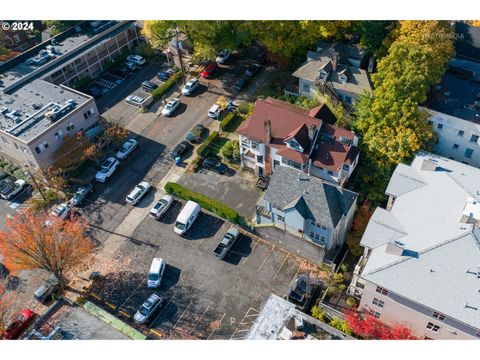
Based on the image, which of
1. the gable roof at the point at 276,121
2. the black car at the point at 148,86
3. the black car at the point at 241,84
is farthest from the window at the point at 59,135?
the black car at the point at 241,84

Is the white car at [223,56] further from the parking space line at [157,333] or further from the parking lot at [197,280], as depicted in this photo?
the parking space line at [157,333]

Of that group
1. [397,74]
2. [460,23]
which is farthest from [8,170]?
[460,23]

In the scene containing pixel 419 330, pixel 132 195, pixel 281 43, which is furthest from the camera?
pixel 281 43

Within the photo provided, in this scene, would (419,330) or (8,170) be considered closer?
(419,330)

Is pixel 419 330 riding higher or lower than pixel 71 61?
lower

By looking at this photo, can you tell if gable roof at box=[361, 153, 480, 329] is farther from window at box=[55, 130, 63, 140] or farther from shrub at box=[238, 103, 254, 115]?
window at box=[55, 130, 63, 140]

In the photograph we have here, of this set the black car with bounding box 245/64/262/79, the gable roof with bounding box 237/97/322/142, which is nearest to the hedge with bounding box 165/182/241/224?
the gable roof with bounding box 237/97/322/142

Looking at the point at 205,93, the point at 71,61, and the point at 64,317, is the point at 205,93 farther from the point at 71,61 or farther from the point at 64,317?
the point at 64,317
